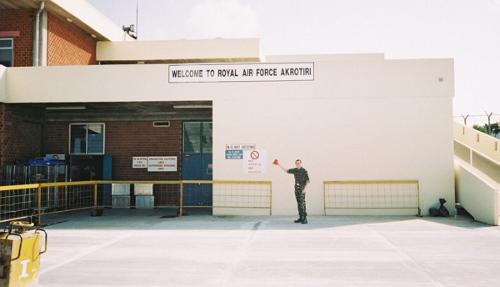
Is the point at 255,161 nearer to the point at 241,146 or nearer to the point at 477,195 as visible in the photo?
the point at 241,146

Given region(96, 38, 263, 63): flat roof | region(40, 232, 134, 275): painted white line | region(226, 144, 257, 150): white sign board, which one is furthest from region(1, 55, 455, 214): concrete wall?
region(96, 38, 263, 63): flat roof

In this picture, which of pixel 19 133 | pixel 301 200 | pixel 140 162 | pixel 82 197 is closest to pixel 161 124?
pixel 140 162

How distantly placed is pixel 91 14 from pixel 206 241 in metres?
13.9

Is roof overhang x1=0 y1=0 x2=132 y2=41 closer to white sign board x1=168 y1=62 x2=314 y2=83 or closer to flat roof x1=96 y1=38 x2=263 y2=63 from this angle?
flat roof x1=96 y1=38 x2=263 y2=63

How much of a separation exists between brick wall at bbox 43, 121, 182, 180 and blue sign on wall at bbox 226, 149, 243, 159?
3763mm

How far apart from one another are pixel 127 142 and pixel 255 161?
20.2 feet

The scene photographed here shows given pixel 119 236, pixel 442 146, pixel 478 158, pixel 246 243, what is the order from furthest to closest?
pixel 478 158 → pixel 442 146 → pixel 119 236 → pixel 246 243

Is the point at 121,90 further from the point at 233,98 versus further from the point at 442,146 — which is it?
the point at 442,146

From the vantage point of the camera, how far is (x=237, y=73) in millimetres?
13859

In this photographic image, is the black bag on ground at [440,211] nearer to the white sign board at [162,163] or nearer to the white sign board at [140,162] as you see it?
the white sign board at [162,163]

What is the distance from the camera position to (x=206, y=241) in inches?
376

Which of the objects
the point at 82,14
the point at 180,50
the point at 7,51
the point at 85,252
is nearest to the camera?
the point at 85,252

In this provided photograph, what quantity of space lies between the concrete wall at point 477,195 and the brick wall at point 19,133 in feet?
51.1

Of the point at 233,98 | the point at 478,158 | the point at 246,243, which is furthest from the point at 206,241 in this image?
the point at 478,158
